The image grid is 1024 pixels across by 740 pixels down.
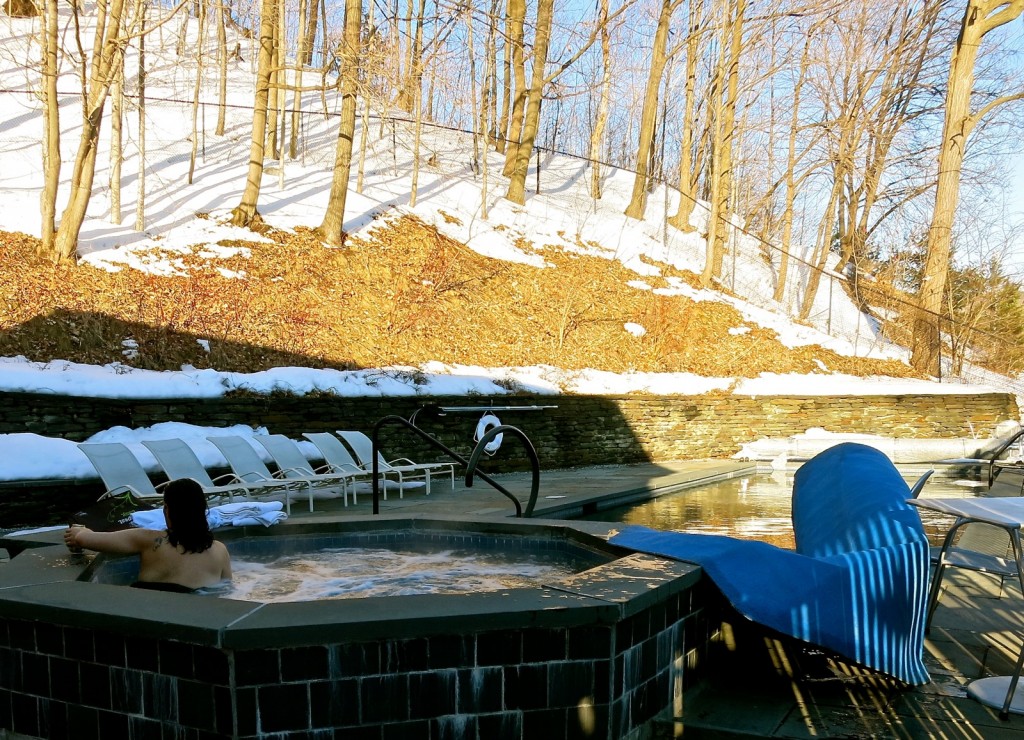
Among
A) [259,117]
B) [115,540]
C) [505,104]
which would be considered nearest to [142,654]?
[115,540]

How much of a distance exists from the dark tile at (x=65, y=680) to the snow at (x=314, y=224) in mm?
5859

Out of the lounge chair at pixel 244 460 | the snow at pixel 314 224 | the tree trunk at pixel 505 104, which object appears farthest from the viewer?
the tree trunk at pixel 505 104

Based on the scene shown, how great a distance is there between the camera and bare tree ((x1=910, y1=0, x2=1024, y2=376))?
19.1 m

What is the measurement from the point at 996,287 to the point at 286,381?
23.9 m

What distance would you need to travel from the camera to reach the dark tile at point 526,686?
2.99m

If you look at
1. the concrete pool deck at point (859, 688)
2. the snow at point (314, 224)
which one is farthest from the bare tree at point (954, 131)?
the concrete pool deck at point (859, 688)

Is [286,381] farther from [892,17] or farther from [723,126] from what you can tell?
[892,17]

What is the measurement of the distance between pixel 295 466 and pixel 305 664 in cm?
701

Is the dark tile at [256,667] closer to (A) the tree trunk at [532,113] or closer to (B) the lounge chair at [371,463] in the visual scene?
(B) the lounge chair at [371,463]

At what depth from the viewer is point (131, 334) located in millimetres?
12602

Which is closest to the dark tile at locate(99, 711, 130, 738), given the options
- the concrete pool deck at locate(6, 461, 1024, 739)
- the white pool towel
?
the concrete pool deck at locate(6, 461, 1024, 739)

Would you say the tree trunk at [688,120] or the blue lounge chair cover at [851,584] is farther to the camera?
the tree trunk at [688,120]

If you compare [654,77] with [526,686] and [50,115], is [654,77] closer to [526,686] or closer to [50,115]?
[50,115]

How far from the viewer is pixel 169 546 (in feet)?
14.0
